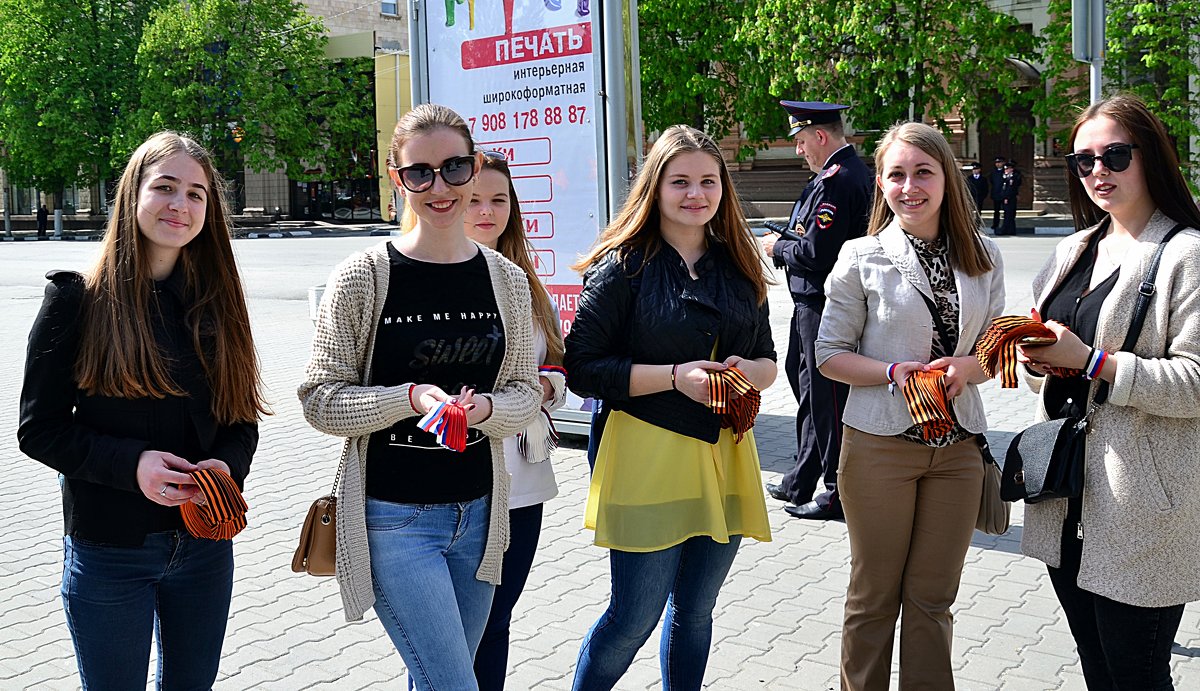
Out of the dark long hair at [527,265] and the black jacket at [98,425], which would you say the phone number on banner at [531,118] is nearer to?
the dark long hair at [527,265]

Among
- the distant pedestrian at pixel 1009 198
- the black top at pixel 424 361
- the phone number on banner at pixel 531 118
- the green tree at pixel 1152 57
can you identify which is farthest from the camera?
the distant pedestrian at pixel 1009 198

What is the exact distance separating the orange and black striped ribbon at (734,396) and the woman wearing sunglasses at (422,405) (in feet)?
1.76

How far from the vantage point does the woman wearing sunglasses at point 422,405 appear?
2857mm

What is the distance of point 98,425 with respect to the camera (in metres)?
2.85

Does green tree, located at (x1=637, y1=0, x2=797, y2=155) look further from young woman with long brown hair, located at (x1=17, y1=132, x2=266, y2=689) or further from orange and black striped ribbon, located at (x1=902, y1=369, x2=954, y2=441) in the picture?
young woman with long brown hair, located at (x1=17, y1=132, x2=266, y2=689)

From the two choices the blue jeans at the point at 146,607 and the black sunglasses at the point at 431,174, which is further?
the black sunglasses at the point at 431,174

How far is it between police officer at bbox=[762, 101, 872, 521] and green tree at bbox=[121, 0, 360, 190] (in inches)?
1542

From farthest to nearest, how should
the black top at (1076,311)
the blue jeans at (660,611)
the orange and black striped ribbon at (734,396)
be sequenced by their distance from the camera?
the blue jeans at (660,611) → the orange and black striped ribbon at (734,396) → the black top at (1076,311)

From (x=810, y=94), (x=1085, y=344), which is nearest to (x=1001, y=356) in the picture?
(x=1085, y=344)

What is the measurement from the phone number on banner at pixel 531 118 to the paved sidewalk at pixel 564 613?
2.20m

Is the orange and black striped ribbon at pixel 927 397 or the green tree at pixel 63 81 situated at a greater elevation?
the green tree at pixel 63 81

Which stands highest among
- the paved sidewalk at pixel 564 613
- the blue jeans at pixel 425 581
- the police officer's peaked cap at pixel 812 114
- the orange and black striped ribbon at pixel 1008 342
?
the police officer's peaked cap at pixel 812 114

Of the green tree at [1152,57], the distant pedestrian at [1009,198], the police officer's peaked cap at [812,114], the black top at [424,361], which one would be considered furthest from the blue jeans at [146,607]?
the distant pedestrian at [1009,198]

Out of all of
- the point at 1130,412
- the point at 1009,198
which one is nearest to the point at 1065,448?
the point at 1130,412
